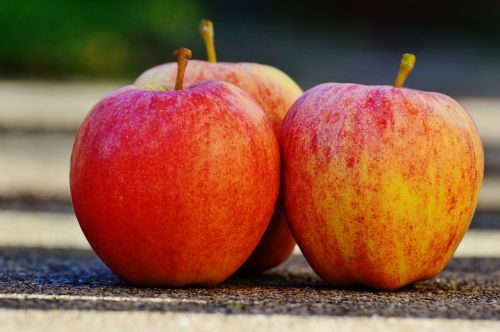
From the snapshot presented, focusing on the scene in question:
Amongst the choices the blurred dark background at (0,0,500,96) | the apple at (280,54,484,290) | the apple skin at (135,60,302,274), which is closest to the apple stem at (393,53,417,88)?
the apple at (280,54,484,290)

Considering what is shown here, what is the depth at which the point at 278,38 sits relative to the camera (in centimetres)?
2077

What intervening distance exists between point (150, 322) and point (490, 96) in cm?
1317

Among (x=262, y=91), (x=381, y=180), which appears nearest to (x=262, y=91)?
(x=262, y=91)

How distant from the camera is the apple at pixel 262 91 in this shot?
12.3 ft

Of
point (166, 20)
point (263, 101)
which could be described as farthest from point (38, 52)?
point (263, 101)

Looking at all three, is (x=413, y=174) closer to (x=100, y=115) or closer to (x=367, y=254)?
(x=367, y=254)

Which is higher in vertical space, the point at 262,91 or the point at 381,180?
the point at 262,91

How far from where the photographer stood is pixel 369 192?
3.26m

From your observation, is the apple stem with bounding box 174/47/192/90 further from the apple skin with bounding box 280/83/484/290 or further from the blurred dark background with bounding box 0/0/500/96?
the blurred dark background with bounding box 0/0/500/96

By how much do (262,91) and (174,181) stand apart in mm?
717

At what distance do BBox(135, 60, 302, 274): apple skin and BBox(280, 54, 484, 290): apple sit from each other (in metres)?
0.32

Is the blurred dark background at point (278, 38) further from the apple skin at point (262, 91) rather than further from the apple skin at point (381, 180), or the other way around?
the apple skin at point (381, 180)

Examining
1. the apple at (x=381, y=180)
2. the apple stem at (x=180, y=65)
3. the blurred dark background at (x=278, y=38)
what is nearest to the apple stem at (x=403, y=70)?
the apple at (x=381, y=180)

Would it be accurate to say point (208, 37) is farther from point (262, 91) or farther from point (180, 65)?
point (180, 65)
